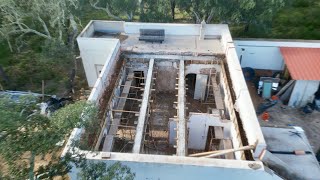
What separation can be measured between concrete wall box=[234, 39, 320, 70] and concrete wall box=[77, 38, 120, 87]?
10762 mm

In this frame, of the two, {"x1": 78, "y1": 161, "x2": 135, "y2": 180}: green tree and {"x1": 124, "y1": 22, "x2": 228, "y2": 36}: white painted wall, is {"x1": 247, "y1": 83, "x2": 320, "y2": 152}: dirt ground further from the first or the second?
{"x1": 78, "y1": 161, "x2": 135, "y2": 180}: green tree

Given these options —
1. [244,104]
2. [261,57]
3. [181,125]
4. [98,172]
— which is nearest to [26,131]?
[98,172]

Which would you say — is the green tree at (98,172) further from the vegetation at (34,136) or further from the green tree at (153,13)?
the green tree at (153,13)

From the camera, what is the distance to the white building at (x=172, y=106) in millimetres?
11438

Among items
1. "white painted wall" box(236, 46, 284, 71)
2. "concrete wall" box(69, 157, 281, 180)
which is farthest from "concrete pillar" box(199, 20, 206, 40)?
"concrete wall" box(69, 157, 281, 180)

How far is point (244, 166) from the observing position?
11.1 m

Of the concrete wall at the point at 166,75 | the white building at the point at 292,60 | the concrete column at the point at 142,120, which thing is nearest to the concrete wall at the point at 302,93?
the white building at the point at 292,60

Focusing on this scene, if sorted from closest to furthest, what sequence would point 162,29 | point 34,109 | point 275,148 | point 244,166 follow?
point 34,109 < point 244,166 < point 275,148 < point 162,29

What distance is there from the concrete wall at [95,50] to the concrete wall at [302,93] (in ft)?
46.7

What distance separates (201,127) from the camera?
17.2 metres

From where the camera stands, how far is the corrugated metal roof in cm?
2133

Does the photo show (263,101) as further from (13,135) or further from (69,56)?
(13,135)

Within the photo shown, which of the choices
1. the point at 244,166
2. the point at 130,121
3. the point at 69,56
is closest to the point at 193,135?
the point at 130,121

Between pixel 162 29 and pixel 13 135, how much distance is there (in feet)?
55.4
